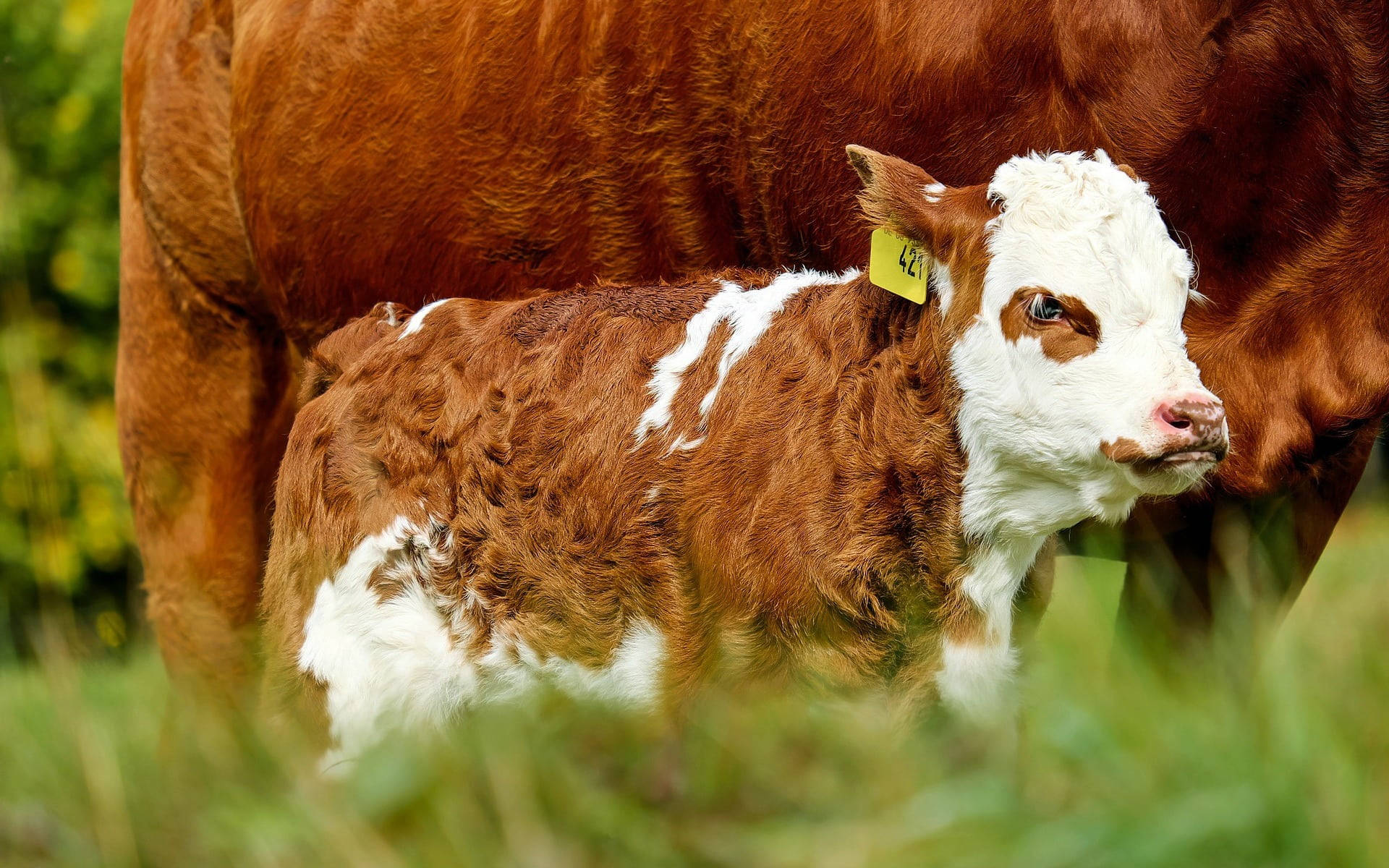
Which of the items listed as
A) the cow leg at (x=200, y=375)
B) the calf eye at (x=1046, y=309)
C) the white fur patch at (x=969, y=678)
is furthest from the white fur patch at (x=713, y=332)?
the cow leg at (x=200, y=375)

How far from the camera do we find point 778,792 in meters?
2.20

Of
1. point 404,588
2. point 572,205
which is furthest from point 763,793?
point 572,205

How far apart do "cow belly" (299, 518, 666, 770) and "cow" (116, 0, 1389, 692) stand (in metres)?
1.25

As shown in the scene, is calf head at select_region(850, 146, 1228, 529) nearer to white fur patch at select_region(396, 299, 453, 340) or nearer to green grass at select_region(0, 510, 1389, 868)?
green grass at select_region(0, 510, 1389, 868)

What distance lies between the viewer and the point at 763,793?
220 cm

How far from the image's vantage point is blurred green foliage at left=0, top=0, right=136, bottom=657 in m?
10.8

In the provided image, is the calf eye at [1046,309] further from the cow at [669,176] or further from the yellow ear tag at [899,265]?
the cow at [669,176]

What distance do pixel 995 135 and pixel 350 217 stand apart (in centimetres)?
206

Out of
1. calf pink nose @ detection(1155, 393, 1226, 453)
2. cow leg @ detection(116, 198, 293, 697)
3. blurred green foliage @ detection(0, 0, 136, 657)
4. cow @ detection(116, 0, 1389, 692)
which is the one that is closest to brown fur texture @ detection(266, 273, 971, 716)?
calf pink nose @ detection(1155, 393, 1226, 453)

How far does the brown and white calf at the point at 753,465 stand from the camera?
2672 mm

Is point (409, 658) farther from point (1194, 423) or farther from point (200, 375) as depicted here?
point (200, 375)

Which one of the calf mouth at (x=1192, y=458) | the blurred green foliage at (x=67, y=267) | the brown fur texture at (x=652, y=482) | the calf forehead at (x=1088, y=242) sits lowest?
the blurred green foliage at (x=67, y=267)

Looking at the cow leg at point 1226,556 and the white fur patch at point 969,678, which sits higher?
the white fur patch at point 969,678

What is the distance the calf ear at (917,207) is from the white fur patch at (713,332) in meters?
0.30
